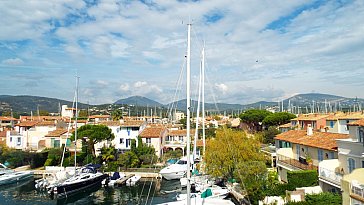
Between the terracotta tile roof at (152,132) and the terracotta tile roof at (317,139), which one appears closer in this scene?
the terracotta tile roof at (317,139)

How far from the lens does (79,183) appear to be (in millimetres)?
37938

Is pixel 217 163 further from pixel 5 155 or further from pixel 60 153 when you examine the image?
pixel 5 155

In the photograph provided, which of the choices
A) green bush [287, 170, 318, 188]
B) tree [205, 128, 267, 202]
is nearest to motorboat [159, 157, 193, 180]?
tree [205, 128, 267, 202]

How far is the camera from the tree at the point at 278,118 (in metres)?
72.5

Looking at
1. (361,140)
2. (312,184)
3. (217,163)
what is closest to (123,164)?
(217,163)

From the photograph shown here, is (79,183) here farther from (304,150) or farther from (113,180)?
(304,150)

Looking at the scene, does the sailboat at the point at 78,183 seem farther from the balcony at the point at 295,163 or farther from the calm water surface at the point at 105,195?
the balcony at the point at 295,163

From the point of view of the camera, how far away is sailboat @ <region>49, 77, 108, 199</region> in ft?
117

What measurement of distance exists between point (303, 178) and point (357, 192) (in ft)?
26.4

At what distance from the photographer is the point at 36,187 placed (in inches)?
1549

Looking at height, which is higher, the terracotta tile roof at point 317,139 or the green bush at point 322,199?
the terracotta tile roof at point 317,139

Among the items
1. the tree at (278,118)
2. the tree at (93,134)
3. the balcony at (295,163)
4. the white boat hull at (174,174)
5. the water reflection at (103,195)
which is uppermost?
the tree at (278,118)

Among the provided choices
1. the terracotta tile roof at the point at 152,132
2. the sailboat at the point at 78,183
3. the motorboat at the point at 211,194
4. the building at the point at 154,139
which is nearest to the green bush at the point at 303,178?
the motorboat at the point at 211,194

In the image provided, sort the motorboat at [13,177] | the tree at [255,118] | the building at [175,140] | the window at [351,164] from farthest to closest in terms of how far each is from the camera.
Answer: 1. the tree at [255,118]
2. the building at [175,140]
3. the motorboat at [13,177]
4. the window at [351,164]
